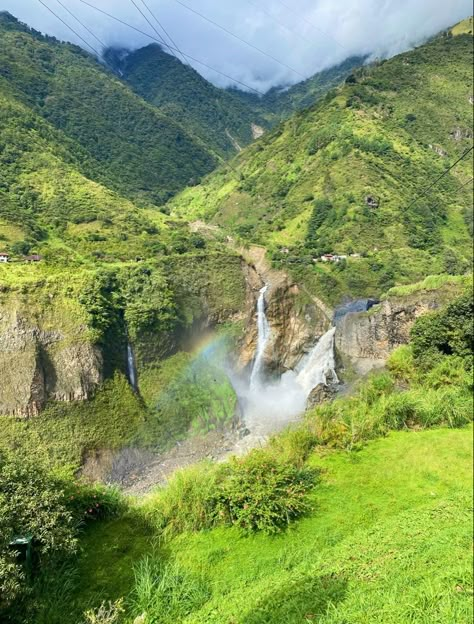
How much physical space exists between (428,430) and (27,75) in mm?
51399

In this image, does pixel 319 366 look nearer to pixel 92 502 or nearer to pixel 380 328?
pixel 380 328

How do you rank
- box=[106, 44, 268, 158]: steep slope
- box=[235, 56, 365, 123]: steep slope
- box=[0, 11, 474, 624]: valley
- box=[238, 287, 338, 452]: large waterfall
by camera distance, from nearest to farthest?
box=[0, 11, 474, 624]: valley
box=[238, 287, 338, 452]: large waterfall
box=[106, 44, 268, 158]: steep slope
box=[235, 56, 365, 123]: steep slope

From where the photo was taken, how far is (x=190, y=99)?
12088 cm

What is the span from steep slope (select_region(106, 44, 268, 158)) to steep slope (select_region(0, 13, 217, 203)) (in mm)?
24274

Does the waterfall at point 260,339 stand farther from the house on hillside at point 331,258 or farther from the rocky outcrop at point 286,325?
the house on hillside at point 331,258

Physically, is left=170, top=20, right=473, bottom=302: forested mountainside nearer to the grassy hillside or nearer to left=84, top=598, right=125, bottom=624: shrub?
the grassy hillside

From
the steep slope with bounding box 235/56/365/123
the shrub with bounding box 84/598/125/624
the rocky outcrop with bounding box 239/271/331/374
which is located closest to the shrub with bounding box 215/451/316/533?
the shrub with bounding box 84/598/125/624

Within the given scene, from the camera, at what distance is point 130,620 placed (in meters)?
5.60

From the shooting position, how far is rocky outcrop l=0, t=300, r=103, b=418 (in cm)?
1511

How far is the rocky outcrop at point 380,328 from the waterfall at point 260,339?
4947 millimetres

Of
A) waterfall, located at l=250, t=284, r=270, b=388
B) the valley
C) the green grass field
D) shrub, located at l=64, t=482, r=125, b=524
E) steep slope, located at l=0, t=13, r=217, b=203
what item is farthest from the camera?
steep slope, located at l=0, t=13, r=217, b=203

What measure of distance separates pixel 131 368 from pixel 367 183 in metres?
42.8

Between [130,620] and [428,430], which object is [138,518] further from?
[428,430]

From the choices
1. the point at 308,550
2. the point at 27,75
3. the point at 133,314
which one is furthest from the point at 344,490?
the point at 27,75
